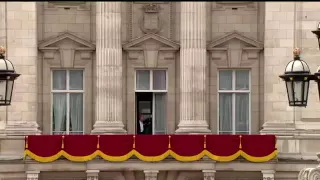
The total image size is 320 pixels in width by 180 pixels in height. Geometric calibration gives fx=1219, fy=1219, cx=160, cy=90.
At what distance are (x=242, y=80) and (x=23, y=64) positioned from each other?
8.89 m

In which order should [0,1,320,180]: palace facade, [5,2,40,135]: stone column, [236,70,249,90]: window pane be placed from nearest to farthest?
[0,1,320,180]: palace facade < [5,2,40,135]: stone column < [236,70,249,90]: window pane

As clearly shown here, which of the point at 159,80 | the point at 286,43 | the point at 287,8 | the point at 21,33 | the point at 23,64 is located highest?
the point at 287,8

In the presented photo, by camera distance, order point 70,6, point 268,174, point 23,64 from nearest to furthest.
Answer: point 268,174, point 23,64, point 70,6

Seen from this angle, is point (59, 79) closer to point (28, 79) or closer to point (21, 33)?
point (28, 79)

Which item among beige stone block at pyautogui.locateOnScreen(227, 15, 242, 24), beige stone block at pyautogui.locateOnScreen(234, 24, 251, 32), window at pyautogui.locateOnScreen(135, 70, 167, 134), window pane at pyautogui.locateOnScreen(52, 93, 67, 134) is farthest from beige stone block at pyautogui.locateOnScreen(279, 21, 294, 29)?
window pane at pyautogui.locateOnScreen(52, 93, 67, 134)

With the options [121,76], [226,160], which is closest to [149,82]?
[121,76]

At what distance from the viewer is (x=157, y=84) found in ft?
162

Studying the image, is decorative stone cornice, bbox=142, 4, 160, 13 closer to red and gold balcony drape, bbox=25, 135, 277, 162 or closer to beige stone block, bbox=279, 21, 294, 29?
beige stone block, bbox=279, 21, 294, 29

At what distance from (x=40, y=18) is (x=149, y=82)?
16.7 feet

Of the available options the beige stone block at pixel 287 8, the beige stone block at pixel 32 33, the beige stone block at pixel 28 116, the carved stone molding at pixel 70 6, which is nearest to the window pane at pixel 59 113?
the beige stone block at pixel 28 116

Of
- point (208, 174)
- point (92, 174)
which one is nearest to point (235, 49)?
point (208, 174)

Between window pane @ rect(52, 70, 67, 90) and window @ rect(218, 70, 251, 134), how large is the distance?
248 inches

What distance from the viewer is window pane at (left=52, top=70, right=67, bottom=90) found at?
49312 mm

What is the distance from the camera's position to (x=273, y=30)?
47.9 meters
